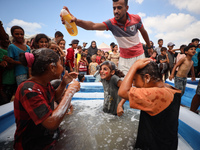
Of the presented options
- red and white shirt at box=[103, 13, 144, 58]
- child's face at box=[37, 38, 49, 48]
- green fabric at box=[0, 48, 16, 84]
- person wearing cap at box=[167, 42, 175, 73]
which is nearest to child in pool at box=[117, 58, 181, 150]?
red and white shirt at box=[103, 13, 144, 58]

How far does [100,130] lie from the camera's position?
2225mm

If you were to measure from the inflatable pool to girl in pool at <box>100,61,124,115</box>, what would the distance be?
0.24 meters

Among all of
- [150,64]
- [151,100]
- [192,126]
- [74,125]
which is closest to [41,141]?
[74,125]

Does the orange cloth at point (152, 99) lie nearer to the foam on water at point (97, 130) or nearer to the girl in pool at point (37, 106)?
the girl in pool at point (37, 106)

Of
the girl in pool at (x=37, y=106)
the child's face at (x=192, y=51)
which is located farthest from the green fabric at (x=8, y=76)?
the child's face at (x=192, y=51)

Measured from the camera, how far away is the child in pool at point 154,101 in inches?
43.6

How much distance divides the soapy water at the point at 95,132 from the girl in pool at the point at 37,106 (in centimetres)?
54

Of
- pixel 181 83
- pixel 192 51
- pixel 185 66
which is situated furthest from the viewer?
pixel 181 83

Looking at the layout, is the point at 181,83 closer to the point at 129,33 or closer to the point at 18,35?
the point at 129,33

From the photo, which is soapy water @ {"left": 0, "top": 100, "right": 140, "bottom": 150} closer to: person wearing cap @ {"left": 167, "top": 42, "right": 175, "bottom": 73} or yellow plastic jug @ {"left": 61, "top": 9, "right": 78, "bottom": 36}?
yellow plastic jug @ {"left": 61, "top": 9, "right": 78, "bottom": 36}

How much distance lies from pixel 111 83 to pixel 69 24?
1.54 m

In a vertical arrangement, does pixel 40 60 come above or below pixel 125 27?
below

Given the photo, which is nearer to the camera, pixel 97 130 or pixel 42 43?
pixel 97 130

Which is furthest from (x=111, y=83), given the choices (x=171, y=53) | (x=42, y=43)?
(x=171, y=53)
